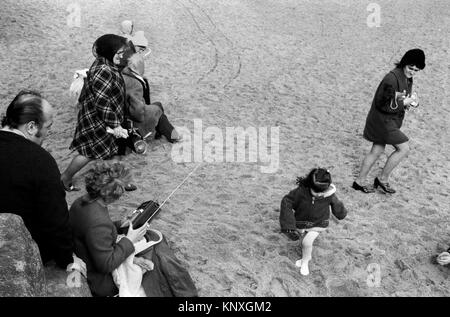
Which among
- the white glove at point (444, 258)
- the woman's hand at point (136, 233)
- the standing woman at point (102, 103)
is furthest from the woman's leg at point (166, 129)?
the white glove at point (444, 258)

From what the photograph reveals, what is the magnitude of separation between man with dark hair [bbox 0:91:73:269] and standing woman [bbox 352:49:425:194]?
392cm

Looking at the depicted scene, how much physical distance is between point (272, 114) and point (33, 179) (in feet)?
18.8

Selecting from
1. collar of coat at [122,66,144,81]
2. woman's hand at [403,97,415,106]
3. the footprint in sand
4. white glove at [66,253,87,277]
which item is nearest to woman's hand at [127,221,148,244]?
white glove at [66,253,87,277]

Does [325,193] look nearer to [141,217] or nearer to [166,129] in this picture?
[141,217]

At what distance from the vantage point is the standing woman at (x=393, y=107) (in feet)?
18.1

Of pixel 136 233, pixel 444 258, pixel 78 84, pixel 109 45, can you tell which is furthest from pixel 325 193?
pixel 78 84

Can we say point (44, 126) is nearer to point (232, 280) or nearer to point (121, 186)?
point (121, 186)

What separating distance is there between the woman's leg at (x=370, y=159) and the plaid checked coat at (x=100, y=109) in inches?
123

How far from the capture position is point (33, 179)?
297 cm

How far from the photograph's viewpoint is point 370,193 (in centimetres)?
624

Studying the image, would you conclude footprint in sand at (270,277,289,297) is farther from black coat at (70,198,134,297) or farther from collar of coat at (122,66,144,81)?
collar of coat at (122,66,144,81)

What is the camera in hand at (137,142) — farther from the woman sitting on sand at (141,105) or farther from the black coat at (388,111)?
the black coat at (388,111)

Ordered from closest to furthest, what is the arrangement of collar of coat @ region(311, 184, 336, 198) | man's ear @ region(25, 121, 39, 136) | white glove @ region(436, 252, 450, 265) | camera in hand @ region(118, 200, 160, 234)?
1. man's ear @ region(25, 121, 39, 136)
2. camera in hand @ region(118, 200, 160, 234)
3. collar of coat @ region(311, 184, 336, 198)
4. white glove @ region(436, 252, 450, 265)

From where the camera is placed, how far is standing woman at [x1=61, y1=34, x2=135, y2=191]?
4.77 m
